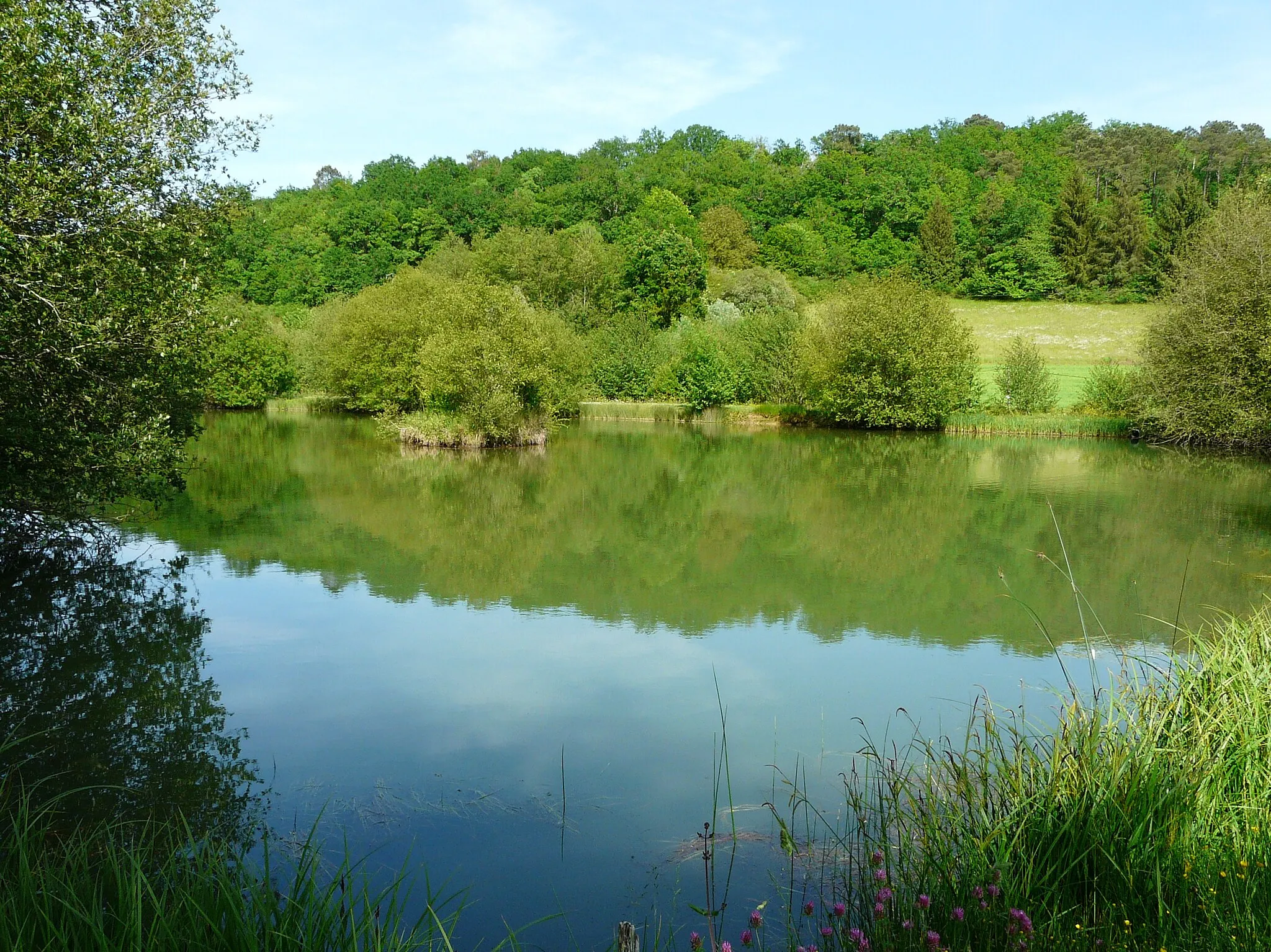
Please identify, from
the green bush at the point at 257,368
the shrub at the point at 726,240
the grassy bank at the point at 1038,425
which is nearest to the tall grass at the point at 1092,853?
the grassy bank at the point at 1038,425

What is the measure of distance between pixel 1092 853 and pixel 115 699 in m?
6.47

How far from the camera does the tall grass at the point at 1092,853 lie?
3.26 metres

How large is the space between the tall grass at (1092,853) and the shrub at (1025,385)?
35.6m

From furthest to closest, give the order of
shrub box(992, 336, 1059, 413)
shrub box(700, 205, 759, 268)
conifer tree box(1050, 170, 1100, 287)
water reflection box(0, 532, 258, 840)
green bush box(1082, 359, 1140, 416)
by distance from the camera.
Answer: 1. shrub box(700, 205, 759, 268)
2. conifer tree box(1050, 170, 1100, 287)
3. shrub box(992, 336, 1059, 413)
4. green bush box(1082, 359, 1140, 416)
5. water reflection box(0, 532, 258, 840)

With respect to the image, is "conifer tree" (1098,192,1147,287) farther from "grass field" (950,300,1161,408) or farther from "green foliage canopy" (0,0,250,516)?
"green foliage canopy" (0,0,250,516)

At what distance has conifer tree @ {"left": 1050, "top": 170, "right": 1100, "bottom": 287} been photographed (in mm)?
65500

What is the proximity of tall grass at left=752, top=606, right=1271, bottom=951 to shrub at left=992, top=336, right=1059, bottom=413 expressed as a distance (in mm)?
35559

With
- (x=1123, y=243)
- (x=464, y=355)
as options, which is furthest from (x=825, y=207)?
(x=464, y=355)

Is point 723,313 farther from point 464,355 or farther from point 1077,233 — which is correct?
point 1077,233

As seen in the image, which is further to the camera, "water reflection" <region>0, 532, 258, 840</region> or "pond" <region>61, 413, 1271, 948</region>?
"water reflection" <region>0, 532, 258, 840</region>

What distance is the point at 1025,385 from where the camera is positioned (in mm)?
38062

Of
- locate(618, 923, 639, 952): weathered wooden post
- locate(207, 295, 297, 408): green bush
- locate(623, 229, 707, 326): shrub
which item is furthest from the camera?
locate(623, 229, 707, 326): shrub

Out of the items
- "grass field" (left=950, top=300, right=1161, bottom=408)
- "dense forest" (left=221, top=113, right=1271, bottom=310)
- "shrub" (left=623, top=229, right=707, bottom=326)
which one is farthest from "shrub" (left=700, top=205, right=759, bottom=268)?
"grass field" (left=950, top=300, right=1161, bottom=408)

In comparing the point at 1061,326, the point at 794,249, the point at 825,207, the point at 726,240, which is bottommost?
the point at 1061,326
